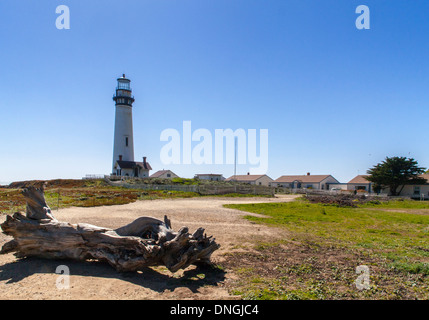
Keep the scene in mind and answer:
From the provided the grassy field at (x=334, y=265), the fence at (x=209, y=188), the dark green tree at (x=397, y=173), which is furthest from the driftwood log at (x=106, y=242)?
the dark green tree at (x=397, y=173)

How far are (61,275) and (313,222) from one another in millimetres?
13006

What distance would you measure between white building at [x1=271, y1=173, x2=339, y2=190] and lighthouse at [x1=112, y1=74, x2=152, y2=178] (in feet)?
131

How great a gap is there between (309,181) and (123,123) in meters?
47.6

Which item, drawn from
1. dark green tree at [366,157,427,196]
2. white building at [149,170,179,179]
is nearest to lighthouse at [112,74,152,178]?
white building at [149,170,179,179]

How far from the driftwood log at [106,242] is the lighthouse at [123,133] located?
169 feet

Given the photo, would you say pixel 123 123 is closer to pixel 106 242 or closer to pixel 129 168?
pixel 129 168

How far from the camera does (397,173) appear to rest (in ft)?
149

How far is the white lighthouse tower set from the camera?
57688 mm

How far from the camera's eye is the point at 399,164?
45.4m

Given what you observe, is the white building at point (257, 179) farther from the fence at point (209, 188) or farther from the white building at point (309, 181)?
the fence at point (209, 188)

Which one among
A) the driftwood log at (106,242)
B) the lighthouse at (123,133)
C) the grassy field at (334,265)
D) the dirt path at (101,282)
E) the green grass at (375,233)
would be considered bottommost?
the green grass at (375,233)

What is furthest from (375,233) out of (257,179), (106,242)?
(257,179)

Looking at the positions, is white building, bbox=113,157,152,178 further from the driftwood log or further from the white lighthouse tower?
the driftwood log

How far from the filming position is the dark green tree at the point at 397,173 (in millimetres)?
44656
